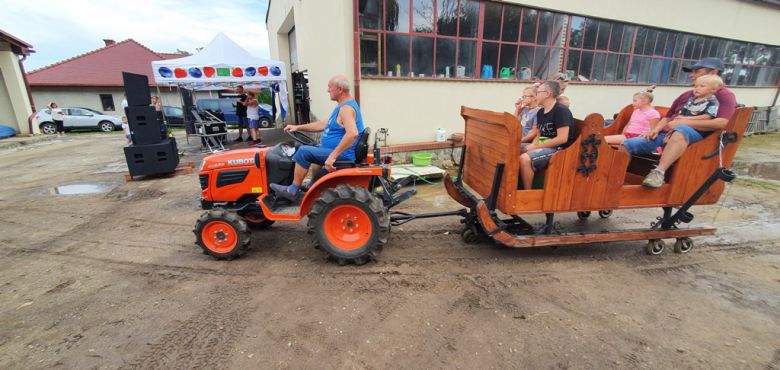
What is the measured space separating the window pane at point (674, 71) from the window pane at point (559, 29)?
16.8 feet

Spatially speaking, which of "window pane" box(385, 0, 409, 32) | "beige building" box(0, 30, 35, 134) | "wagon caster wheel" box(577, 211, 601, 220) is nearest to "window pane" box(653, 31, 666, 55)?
"window pane" box(385, 0, 409, 32)

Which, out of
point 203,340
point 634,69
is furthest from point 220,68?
point 634,69

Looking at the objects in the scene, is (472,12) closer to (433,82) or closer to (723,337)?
(433,82)

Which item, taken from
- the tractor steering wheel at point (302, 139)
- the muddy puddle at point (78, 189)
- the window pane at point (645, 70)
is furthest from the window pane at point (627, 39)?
the muddy puddle at point (78, 189)

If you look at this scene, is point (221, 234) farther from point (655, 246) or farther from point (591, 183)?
point (655, 246)

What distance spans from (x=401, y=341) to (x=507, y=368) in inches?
27.7

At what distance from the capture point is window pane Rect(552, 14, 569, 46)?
832 cm

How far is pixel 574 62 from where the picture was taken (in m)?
8.89

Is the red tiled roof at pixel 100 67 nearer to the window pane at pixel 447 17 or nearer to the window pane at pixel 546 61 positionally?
the window pane at pixel 447 17

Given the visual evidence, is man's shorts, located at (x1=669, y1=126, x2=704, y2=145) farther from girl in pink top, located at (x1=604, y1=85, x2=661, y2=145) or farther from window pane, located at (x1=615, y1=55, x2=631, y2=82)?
window pane, located at (x1=615, y1=55, x2=631, y2=82)

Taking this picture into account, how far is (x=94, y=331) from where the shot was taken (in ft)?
7.89

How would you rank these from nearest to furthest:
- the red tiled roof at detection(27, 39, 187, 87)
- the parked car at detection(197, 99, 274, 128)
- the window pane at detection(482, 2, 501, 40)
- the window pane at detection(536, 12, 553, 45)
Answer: the window pane at detection(482, 2, 501, 40) < the window pane at detection(536, 12, 553, 45) < the parked car at detection(197, 99, 274, 128) < the red tiled roof at detection(27, 39, 187, 87)

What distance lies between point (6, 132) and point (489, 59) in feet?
58.3

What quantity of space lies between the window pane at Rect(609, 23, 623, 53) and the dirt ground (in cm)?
665
